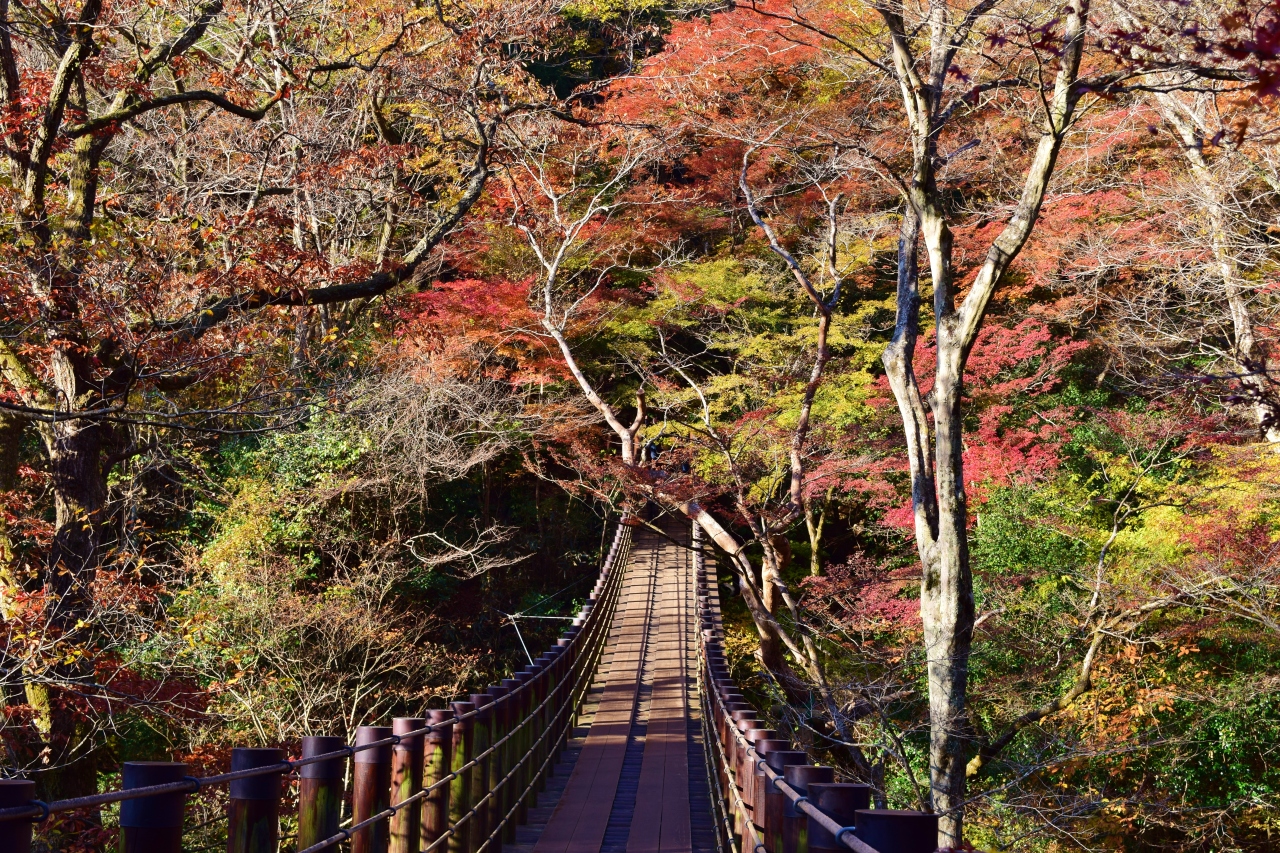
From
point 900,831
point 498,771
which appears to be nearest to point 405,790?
point 498,771

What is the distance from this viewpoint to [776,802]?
9.98ft

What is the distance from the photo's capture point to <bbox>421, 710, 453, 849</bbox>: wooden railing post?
13.1ft

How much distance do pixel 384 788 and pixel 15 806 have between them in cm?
185

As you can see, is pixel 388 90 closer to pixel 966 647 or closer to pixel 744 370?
pixel 744 370

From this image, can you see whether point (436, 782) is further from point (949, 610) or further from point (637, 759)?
point (637, 759)

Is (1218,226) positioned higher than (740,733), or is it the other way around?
(1218,226)

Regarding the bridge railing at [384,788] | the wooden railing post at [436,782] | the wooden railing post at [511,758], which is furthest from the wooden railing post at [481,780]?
the wooden railing post at [436,782]

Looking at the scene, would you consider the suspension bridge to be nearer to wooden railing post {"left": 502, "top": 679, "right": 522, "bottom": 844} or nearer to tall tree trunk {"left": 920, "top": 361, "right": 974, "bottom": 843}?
wooden railing post {"left": 502, "top": 679, "right": 522, "bottom": 844}

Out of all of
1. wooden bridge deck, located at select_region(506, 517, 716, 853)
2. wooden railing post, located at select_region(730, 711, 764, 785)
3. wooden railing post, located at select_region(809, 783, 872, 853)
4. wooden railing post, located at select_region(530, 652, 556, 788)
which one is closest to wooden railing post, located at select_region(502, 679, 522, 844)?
wooden bridge deck, located at select_region(506, 517, 716, 853)

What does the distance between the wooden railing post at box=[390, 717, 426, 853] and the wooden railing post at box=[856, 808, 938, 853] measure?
2203 mm

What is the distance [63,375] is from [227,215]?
1970 mm

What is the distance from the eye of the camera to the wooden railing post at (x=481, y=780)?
15.5 ft

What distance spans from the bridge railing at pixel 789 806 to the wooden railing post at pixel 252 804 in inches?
45.0

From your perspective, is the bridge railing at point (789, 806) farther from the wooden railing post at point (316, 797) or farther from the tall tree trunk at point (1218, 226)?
the tall tree trunk at point (1218, 226)
